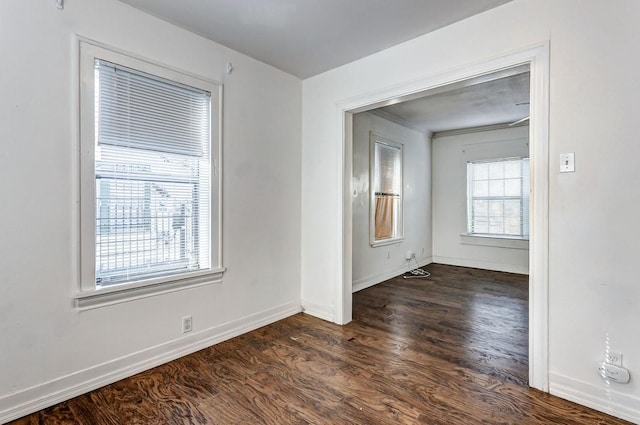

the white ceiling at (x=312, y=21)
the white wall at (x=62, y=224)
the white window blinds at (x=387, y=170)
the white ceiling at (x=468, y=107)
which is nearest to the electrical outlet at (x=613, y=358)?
the white ceiling at (x=312, y=21)

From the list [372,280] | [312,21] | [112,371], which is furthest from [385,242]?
[112,371]

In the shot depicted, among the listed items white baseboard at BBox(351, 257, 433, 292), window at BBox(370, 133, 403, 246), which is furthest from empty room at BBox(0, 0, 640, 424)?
window at BBox(370, 133, 403, 246)

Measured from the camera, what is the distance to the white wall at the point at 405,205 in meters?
4.61

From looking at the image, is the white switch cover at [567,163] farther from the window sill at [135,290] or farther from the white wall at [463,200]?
the white wall at [463,200]

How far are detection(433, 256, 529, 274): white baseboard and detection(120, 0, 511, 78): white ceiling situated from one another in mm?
4763

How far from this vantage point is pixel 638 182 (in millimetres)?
1787

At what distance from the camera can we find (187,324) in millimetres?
2670

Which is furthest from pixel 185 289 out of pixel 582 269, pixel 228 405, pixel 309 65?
pixel 582 269

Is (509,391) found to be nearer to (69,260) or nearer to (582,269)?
(582,269)

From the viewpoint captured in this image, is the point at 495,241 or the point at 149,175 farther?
the point at 495,241

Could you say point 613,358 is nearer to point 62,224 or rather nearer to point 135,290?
point 135,290

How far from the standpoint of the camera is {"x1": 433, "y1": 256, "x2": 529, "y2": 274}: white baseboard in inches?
A: 222

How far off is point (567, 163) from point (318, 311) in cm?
262

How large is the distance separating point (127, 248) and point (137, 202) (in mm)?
348
